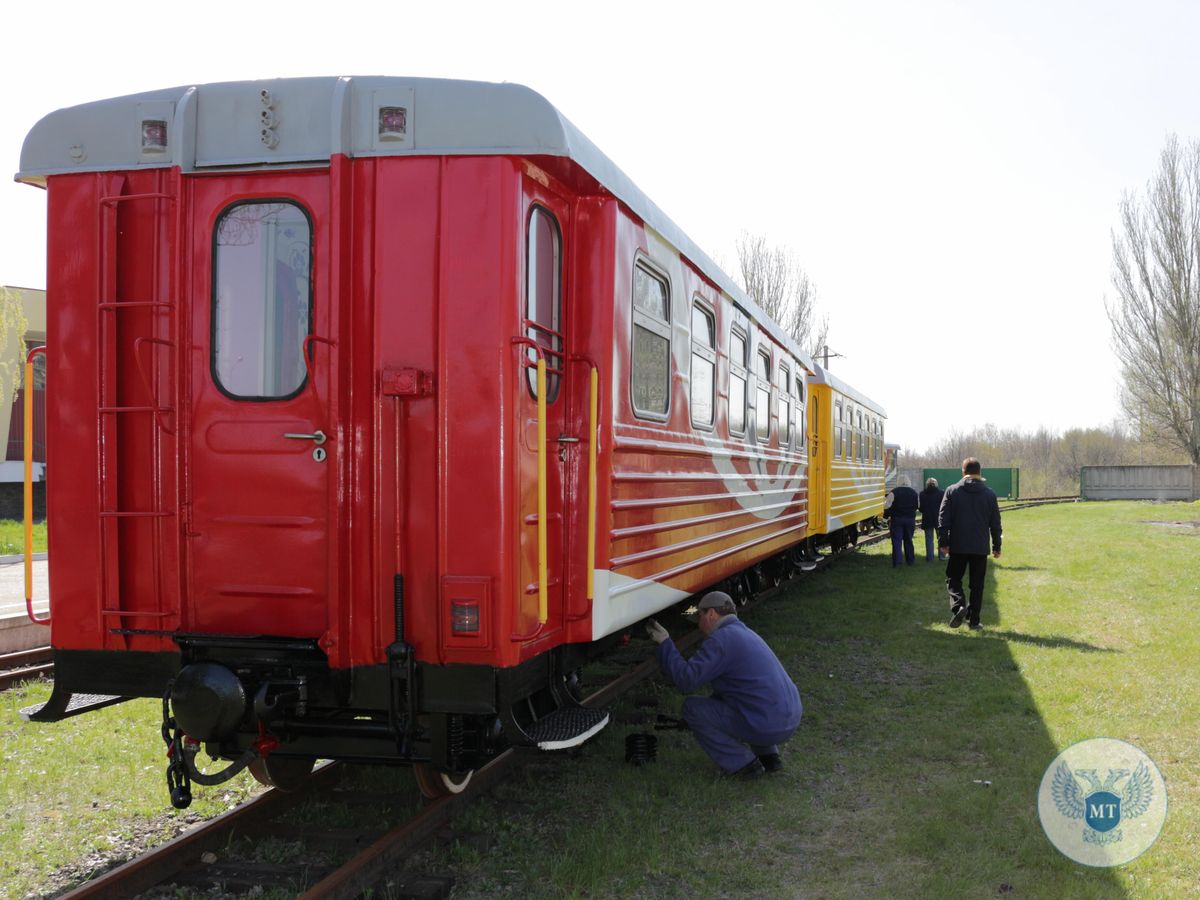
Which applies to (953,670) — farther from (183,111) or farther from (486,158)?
(183,111)

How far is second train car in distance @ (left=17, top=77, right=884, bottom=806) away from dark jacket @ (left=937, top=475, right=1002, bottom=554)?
22.5ft

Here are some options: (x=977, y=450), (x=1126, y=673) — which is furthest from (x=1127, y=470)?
(x=1126, y=673)

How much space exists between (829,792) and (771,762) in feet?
1.29

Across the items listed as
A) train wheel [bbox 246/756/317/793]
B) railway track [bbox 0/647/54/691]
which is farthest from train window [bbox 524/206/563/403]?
railway track [bbox 0/647/54/691]

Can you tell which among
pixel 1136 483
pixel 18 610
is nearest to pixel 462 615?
pixel 18 610

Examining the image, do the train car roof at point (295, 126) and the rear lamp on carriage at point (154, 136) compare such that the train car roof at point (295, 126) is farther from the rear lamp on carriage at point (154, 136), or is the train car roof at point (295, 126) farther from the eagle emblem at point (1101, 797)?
the eagle emblem at point (1101, 797)

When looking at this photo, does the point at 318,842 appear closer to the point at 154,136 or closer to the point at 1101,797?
the point at 154,136

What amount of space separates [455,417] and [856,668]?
587 cm

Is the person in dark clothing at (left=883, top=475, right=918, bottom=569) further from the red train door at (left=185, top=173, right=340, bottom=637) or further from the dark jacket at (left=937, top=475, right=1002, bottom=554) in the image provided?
the red train door at (left=185, top=173, right=340, bottom=637)

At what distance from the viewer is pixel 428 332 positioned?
417cm

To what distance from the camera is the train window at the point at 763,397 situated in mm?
9518

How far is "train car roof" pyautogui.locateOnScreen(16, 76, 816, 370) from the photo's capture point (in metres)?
4.15

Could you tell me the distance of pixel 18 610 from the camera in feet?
36.0

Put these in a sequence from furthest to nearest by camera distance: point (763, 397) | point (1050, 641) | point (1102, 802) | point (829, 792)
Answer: point (1050, 641)
point (763, 397)
point (829, 792)
point (1102, 802)
